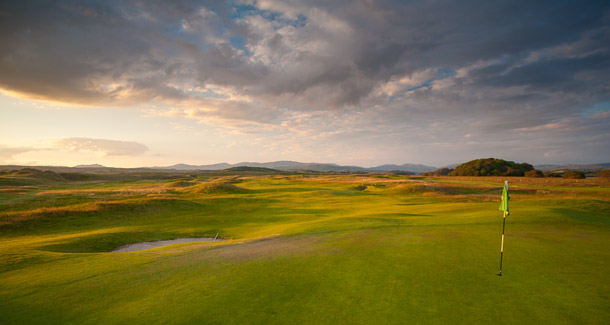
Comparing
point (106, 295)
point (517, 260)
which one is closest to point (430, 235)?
point (517, 260)

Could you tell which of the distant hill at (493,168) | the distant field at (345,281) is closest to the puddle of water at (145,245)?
the distant field at (345,281)

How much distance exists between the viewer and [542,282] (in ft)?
24.1

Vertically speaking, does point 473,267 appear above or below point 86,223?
above

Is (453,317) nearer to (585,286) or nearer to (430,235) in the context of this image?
(585,286)

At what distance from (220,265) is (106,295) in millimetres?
3386

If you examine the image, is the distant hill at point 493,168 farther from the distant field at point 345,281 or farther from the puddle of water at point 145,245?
the puddle of water at point 145,245

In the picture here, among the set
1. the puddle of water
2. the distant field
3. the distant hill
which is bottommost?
the puddle of water

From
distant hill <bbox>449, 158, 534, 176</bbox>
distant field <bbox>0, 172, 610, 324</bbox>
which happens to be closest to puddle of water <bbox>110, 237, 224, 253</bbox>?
distant field <bbox>0, 172, 610, 324</bbox>

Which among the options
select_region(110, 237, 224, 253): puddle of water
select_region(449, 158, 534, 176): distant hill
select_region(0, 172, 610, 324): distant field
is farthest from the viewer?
select_region(449, 158, 534, 176): distant hill

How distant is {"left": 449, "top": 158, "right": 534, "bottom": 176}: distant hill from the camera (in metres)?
103

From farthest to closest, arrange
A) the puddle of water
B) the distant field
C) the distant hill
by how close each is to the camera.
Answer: the distant hill
the puddle of water
the distant field

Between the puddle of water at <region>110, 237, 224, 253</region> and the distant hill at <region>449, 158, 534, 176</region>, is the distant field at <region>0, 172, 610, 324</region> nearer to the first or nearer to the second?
the puddle of water at <region>110, 237, 224, 253</region>

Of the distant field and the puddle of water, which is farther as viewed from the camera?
the puddle of water

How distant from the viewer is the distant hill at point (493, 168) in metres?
103
